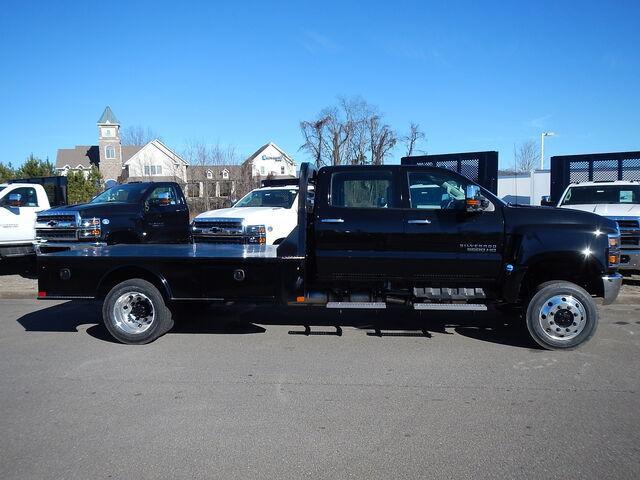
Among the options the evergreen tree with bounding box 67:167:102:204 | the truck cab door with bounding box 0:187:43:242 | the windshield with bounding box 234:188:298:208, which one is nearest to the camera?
the windshield with bounding box 234:188:298:208

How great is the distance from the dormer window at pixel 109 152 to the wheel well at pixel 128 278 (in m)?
66.0

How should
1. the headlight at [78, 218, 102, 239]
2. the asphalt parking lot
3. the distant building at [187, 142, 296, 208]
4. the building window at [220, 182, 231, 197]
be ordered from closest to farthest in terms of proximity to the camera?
1. the asphalt parking lot
2. the headlight at [78, 218, 102, 239]
3. the distant building at [187, 142, 296, 208]
4. the building window at [220, 182, 231, 197]

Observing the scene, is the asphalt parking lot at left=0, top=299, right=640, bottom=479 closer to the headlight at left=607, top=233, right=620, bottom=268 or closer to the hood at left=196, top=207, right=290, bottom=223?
the headlight at left=607, top=233, right=620, bottom=268

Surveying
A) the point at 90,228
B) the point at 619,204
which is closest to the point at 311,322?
the point at 90,228

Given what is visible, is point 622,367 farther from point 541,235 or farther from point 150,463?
point 150,463

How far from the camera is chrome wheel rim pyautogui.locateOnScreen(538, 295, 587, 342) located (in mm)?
6258

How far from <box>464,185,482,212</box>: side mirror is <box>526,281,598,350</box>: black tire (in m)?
1.25

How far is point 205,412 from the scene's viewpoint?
4.58 m

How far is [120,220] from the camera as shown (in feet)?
36.5

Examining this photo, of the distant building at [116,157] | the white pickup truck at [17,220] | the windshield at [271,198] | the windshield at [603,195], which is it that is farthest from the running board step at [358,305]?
the distant building at [116,157]

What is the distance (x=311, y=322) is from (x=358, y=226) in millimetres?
2034

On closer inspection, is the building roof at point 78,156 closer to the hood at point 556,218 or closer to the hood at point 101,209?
the hood at point 101,209

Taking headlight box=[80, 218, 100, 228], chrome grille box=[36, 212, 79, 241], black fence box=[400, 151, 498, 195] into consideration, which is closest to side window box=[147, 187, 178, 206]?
headlight box=[80, 218, 100, 228]

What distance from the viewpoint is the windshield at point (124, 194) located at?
11820 millimetres
